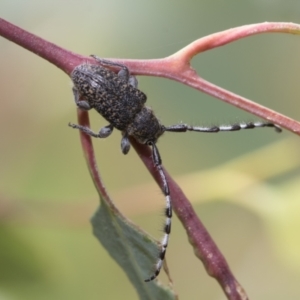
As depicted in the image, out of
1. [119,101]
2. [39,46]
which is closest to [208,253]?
[39,46]

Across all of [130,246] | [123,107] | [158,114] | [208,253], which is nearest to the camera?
[208,253]

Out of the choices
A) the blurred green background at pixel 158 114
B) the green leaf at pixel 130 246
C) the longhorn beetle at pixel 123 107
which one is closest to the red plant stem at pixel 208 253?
the green leaf at pixel 130 246

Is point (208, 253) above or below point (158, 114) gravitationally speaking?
below

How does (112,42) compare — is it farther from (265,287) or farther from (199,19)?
(265,287)

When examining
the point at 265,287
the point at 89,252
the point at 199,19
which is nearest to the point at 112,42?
the point at 199,19

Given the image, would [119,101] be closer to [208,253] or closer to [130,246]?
[130,246]

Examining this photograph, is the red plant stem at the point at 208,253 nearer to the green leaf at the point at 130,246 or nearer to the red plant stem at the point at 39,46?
the green leaf at the point at 130,246
